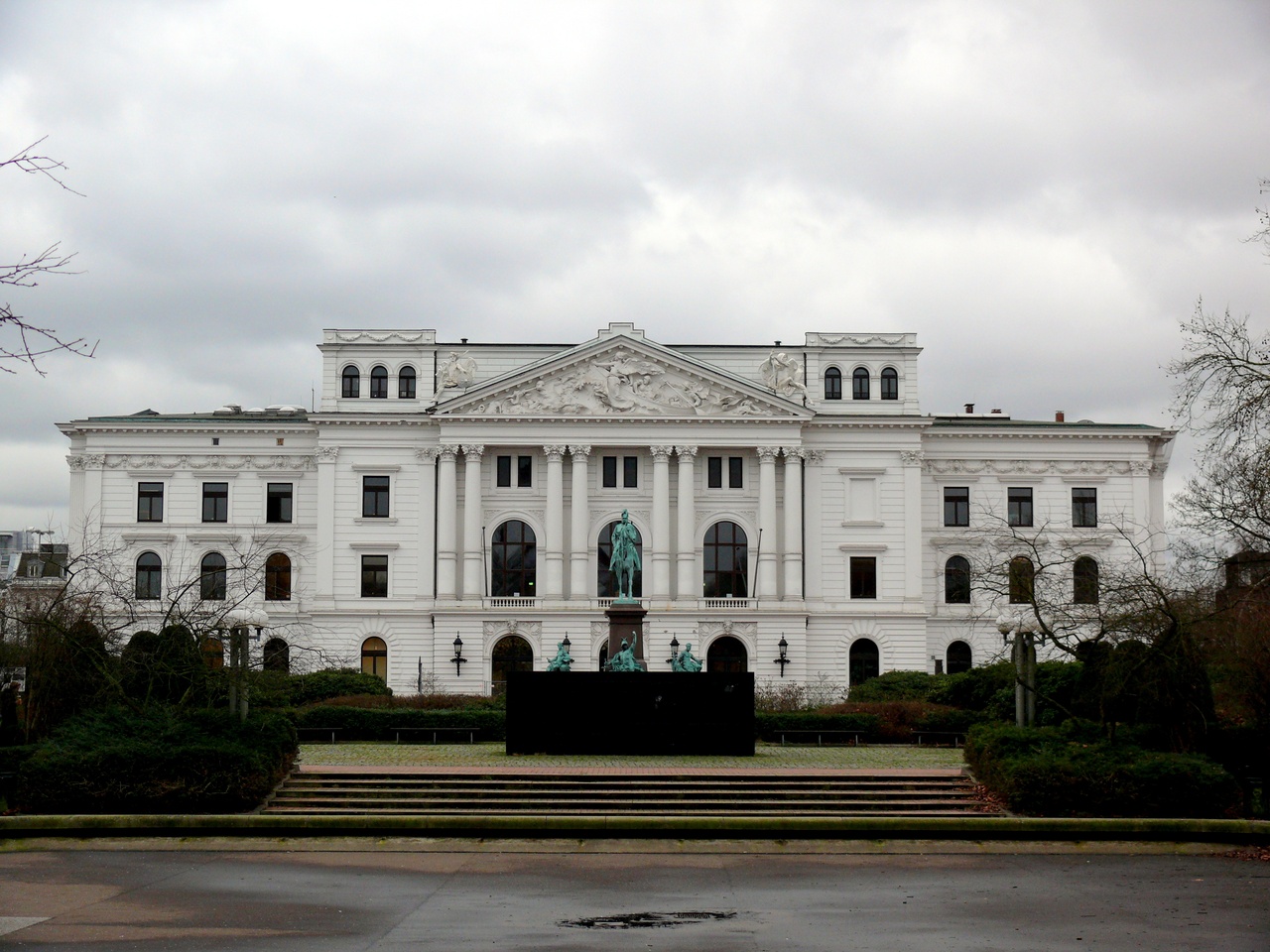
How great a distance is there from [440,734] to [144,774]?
1939 centimetres

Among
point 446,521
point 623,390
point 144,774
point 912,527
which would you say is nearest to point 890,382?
point 912,527

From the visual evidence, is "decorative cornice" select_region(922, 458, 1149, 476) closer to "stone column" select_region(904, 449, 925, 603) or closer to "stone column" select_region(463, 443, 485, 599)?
"stone column" select_region(904, 449, 925, 603)

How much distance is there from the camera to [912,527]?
7625 centimetres

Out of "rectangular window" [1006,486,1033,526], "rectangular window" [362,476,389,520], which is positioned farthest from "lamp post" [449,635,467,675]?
"rectangular window" [1006,486,1033,526]

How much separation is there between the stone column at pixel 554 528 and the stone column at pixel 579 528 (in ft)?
1.89

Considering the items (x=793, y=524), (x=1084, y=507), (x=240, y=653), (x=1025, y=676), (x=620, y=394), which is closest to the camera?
(x=1025, y=676)

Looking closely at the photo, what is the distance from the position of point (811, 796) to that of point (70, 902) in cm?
1429

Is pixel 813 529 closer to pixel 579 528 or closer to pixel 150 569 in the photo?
pixel 579 528

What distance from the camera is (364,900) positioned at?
757 inches

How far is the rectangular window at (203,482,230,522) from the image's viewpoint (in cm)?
7750

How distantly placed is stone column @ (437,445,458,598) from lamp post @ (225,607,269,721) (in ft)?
120

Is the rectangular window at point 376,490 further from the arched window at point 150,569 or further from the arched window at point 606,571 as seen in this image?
the arched window at point 150,569

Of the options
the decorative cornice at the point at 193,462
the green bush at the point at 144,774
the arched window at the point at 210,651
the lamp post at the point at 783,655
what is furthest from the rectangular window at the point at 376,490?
the green bush at the point at 144,774

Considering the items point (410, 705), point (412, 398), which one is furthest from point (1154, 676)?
point (412, 398)
